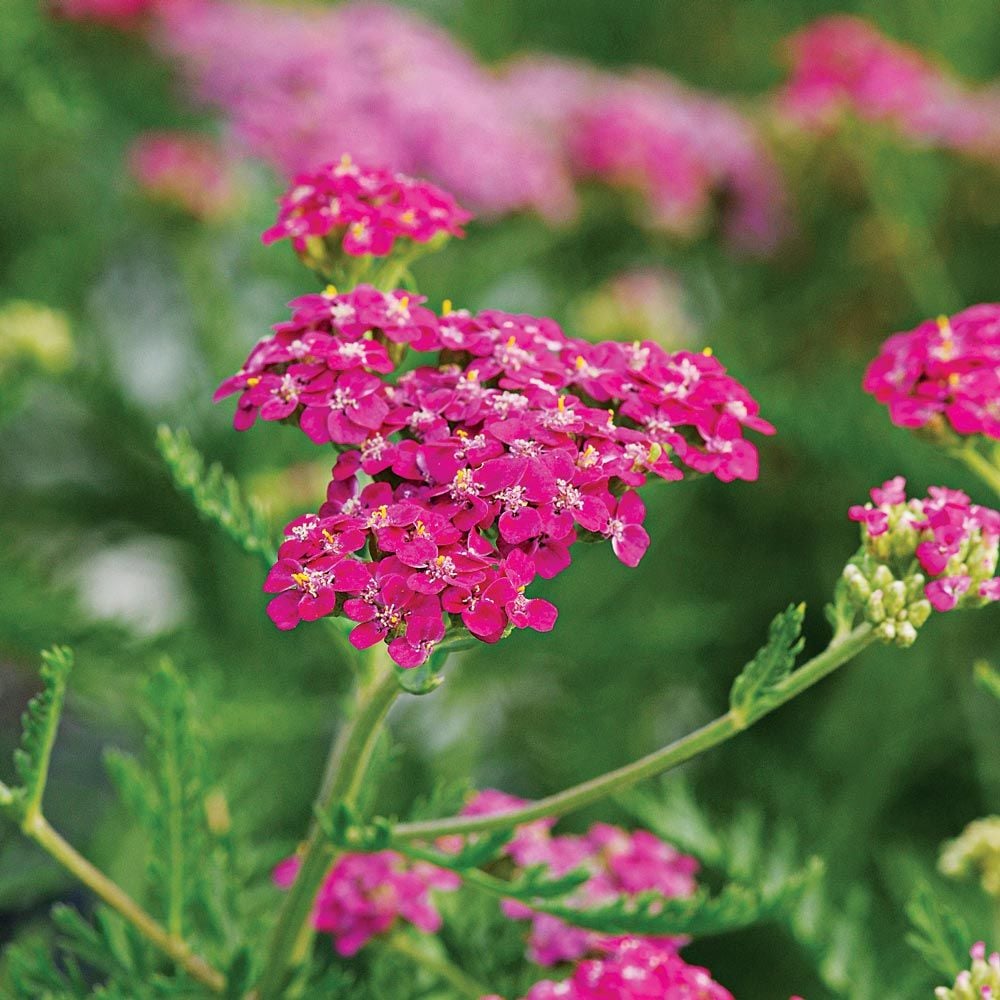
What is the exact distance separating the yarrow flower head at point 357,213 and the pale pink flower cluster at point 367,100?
0.92m

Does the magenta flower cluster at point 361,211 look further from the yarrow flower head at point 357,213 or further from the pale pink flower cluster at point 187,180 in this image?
the pale pink flower cluster at point 187,180

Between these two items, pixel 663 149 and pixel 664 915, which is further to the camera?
pixel 663 149

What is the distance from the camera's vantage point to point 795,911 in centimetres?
116

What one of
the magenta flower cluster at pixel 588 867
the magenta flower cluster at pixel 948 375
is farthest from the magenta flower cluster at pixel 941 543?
the magenta flower cluster at pixel 588 867

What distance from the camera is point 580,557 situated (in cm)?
213

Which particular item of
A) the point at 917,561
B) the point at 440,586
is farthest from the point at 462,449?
the point at 917,561

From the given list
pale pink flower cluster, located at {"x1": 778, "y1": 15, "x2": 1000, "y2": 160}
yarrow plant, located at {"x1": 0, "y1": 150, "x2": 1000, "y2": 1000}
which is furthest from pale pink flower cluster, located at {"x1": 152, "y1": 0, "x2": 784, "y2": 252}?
yarrow plant, located at {"x1": 0, "y1": 150, "x2": 1000, "y2": 1000}

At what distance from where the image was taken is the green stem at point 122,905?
36.9 inches

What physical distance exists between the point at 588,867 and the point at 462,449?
40 centimetres

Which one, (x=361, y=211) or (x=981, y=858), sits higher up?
(x=361, y=211)

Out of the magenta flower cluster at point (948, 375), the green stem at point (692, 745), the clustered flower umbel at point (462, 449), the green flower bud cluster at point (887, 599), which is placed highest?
the clustered flower umbel at point (462, 449)

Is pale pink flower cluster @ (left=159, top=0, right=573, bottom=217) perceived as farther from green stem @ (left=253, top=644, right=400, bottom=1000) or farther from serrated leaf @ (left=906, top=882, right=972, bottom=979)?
serrated leaf @ (left=906, top=882, right=972, bottom=979)

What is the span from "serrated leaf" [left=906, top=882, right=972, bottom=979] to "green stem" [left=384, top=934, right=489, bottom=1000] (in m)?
0.35

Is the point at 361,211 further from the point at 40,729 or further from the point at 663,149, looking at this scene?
the point at 663,149
